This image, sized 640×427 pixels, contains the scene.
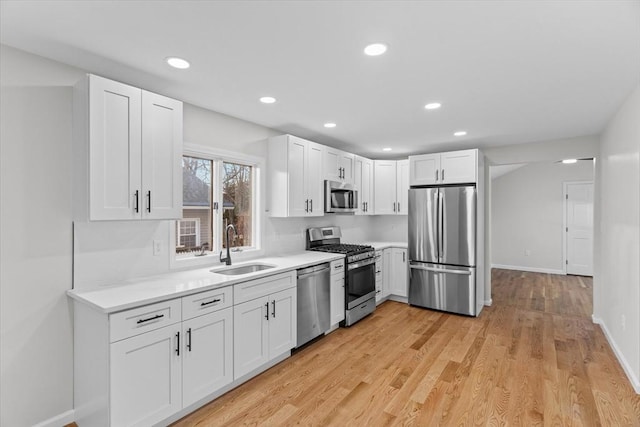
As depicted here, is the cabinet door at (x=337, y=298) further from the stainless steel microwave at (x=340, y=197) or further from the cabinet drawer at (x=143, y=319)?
the cabinet drawer at (x=143, y=319)

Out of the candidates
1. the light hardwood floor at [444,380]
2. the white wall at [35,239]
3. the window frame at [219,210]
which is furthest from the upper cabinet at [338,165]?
the white wall at [35,239]

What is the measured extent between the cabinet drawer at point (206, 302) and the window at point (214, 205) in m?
0.80

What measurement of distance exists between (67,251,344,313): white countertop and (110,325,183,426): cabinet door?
230 mm

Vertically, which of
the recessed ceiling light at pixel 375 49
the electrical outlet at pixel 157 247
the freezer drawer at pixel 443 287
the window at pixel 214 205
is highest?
the recessed ceiling light at pixel 375 49

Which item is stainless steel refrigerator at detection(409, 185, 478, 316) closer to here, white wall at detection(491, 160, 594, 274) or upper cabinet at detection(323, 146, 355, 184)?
upper cabinet at detection(323, 146, 355, 184)

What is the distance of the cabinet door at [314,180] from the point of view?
4.04 meters

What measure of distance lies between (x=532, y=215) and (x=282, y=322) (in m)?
7.08

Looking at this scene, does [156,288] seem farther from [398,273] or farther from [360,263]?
[398,273]

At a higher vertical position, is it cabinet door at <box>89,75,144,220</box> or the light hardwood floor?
cabinet door at <box>89,75,144,220</box>

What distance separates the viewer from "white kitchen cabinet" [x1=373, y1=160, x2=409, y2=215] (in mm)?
5477

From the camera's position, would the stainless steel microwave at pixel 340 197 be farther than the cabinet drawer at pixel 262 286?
Yes

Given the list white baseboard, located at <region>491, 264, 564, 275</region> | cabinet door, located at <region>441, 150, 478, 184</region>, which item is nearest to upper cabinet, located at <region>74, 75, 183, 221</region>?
cabinet door, located at <region>441, 150, 478, 184</region>

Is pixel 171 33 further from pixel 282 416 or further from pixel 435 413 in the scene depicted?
pixel 435 413

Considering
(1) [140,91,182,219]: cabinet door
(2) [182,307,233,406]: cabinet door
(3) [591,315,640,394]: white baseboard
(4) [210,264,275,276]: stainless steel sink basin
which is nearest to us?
(2) [182,307,233,406]: cabinet door
